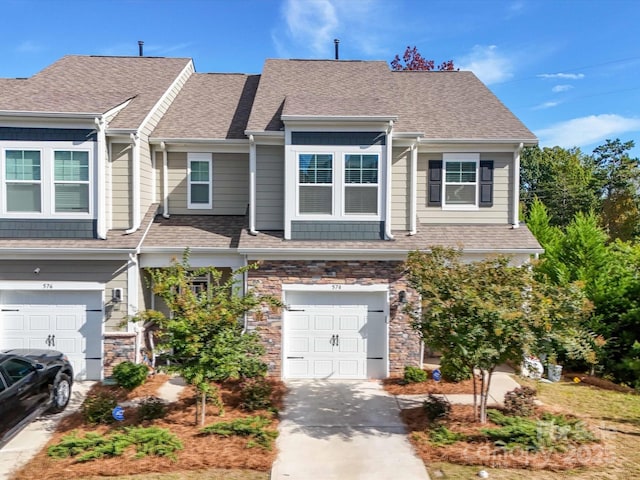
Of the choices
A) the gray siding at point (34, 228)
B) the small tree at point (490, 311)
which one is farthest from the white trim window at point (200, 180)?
the small tree at point (490, 311)

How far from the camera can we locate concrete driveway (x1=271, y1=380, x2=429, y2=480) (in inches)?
267

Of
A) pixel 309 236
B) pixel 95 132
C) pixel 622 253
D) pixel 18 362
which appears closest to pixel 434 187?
pixel 309 236

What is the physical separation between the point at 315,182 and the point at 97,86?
25.7 feet

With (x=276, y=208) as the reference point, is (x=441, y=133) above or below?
above

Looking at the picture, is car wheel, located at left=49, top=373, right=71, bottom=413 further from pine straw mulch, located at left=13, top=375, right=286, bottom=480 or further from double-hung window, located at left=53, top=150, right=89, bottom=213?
double-hung window, located at left=53, top=150, right=89, bottom=213

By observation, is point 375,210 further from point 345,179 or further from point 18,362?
point 18,362

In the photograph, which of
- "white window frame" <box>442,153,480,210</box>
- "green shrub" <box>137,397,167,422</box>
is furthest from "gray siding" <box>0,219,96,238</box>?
"white window frame" <box>442,153,480,210</box>

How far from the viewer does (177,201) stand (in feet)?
41.2

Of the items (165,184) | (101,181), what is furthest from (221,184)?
(101,181)

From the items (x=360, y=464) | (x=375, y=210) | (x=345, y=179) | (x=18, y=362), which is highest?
(x=345, y=179)

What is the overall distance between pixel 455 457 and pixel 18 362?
8.01 m

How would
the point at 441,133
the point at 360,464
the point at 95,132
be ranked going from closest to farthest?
the point at 360,464 → the point at 95,132 → the point at 441,133

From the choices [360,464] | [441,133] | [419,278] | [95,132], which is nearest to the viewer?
[360,464]

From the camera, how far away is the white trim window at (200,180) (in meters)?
12.5
